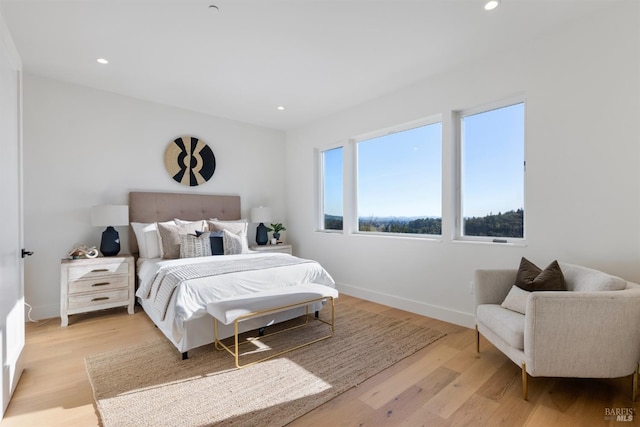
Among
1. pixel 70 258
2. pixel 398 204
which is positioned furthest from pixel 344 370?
pixel 70 258

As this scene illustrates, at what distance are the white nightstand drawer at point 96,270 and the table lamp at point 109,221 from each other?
0.23m

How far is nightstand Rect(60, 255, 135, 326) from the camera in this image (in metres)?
3.17

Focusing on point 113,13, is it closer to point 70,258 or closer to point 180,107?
point 180,107

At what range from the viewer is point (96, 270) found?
10.8ft

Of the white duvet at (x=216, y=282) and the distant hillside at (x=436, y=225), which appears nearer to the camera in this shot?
the white duvet at (x=216, y=282)

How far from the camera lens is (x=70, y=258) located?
333cm

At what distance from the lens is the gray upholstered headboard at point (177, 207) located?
389 centimetres

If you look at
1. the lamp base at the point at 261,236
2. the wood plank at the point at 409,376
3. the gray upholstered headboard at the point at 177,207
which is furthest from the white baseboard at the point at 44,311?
the wood plank at the point at 409,376

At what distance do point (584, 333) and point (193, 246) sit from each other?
3.51 meters

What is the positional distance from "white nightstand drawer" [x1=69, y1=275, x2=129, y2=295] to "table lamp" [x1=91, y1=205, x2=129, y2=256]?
1.05 ft

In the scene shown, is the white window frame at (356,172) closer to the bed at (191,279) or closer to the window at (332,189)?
the window at (332,189)

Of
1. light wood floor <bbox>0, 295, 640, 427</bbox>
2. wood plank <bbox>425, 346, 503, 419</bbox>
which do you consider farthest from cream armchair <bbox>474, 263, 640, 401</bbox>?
wood plank <bbox>425, 346, 503, 419</bbox>

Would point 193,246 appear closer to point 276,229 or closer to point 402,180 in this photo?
point 276,229

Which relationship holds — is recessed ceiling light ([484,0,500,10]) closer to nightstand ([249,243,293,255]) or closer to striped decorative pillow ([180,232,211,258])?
striped decorative pillow ([180,232,211,258])
